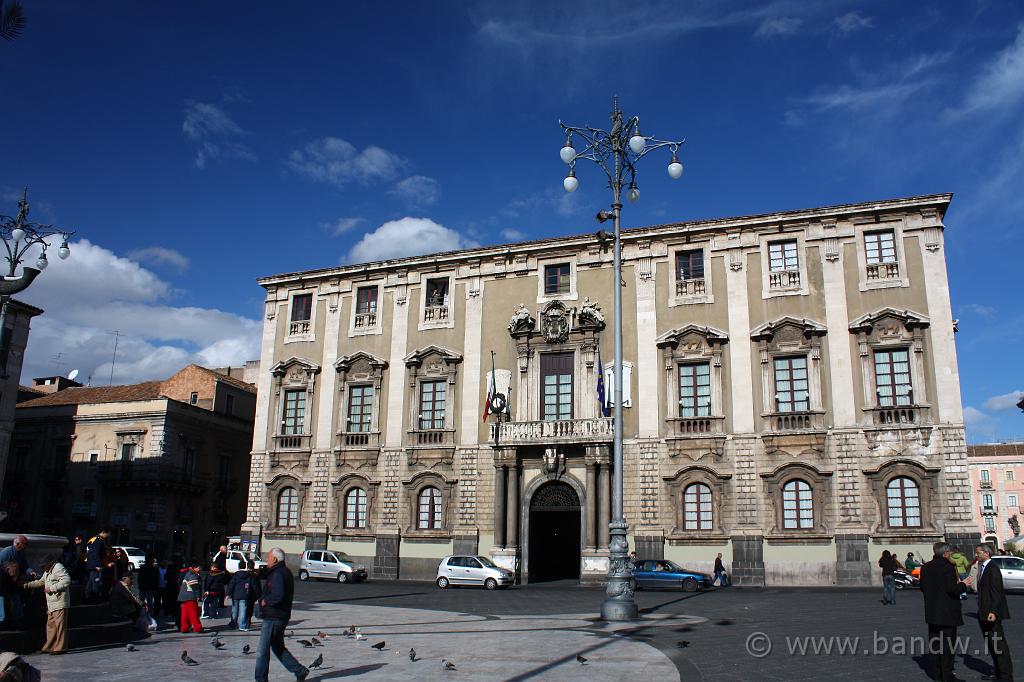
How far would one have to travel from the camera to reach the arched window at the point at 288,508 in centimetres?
3712

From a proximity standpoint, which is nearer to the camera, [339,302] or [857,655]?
[857,655]

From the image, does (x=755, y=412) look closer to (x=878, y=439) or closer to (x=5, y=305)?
(x=878, y=439)

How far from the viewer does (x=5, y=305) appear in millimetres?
17297

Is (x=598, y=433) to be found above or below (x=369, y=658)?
above

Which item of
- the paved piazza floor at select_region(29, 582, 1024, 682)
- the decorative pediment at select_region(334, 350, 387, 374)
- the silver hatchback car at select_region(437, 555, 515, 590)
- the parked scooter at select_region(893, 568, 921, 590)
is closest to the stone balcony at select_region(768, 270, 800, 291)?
the parked scooter at select_region(893, 568, 921, 590)

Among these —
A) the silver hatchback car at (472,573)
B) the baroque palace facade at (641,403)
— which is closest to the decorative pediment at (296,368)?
the baroque palace facade at (641,403)

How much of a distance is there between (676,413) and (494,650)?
1959 centimetres

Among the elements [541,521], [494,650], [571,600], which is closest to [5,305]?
[494,650]

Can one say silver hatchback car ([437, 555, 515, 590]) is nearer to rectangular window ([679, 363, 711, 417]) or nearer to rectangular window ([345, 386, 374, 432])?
rectangular window ([345, 386, 374, 432])

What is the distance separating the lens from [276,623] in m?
10.2

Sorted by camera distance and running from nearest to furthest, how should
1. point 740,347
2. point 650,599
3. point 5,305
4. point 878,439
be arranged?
point 5,305 < point 650,599 < point 878,439 < point 740,347

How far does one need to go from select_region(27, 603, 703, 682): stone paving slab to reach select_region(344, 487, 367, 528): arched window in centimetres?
1731

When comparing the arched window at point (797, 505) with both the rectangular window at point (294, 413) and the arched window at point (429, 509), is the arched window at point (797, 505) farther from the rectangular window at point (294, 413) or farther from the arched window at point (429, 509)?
the rectangular window at point (294, 413)

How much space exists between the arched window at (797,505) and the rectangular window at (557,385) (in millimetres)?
8723
